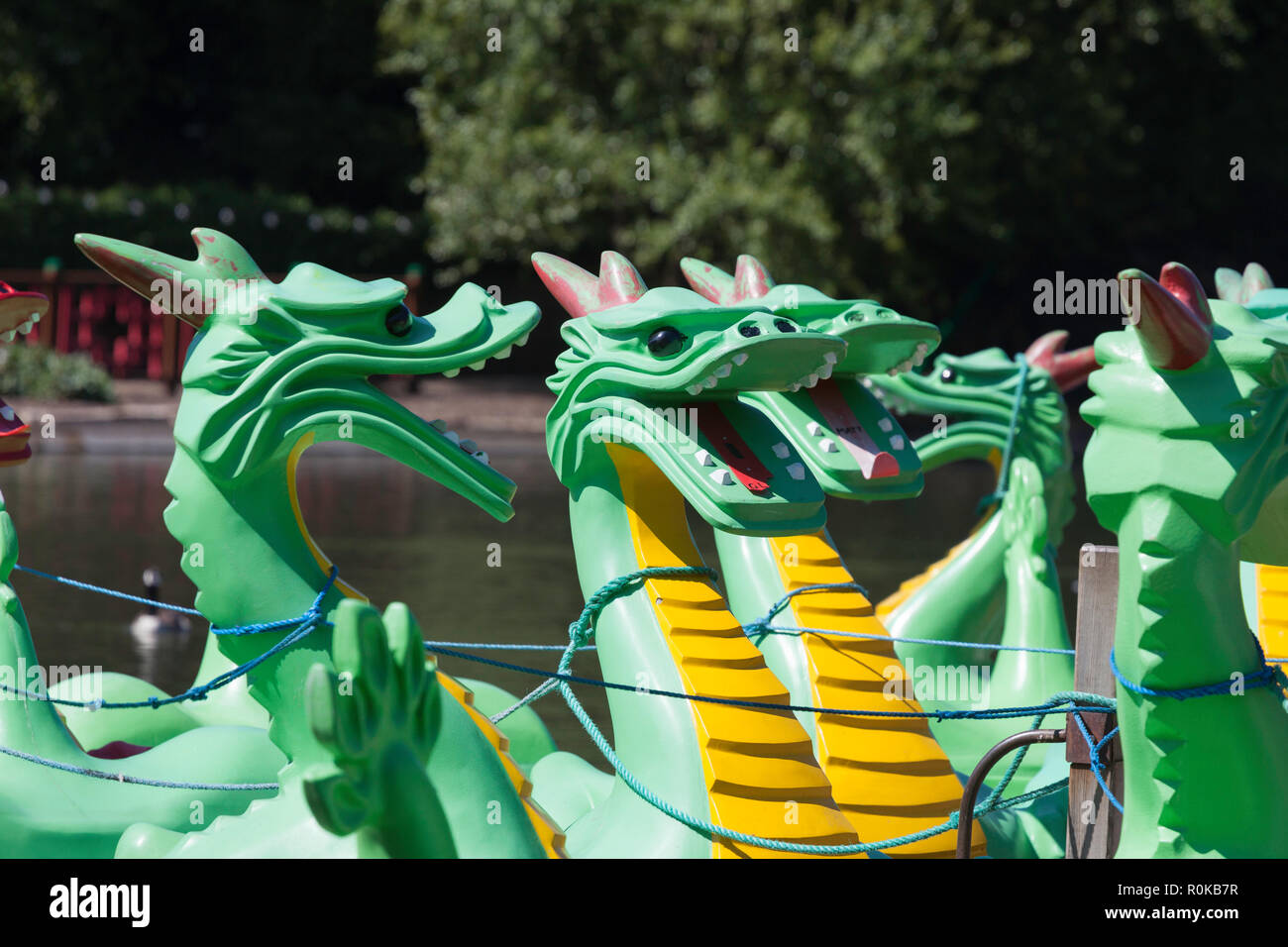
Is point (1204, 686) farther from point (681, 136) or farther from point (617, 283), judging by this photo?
point (681, 136)

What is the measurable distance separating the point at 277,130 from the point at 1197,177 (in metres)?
12.3

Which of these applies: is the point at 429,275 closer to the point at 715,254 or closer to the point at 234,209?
the point at 234,209

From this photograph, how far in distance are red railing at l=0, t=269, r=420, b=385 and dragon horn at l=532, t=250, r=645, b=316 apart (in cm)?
1468

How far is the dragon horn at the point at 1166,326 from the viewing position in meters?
3.09

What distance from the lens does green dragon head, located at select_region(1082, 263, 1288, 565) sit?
3.15m

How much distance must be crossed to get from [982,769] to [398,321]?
169cm

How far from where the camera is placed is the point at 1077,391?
2198cm

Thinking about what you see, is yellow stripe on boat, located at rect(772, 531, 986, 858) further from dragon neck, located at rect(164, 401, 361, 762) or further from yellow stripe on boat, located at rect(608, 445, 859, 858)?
dragon neck, located at rect(164, 401, 361, 762)

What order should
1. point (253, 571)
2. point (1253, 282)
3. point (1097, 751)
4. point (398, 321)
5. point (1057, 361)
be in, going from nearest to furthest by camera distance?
point (253, 571)
point (398, 321)
point (1097, 751)
point (1253, 282)
point (1057, 361)

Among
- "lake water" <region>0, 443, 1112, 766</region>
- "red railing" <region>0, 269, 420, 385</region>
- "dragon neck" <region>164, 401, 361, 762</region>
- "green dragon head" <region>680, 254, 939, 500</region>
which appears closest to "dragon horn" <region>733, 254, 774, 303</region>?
"green dragon head" <region>680, 254, 939, 500</region>

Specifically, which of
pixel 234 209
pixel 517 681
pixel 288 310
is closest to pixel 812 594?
pixel 288 310

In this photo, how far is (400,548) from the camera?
1285 cm

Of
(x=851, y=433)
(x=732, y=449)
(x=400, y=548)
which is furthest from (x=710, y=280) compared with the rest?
(x=400, y=548)

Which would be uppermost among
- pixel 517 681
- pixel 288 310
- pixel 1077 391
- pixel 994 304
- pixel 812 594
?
pixel 994 304
